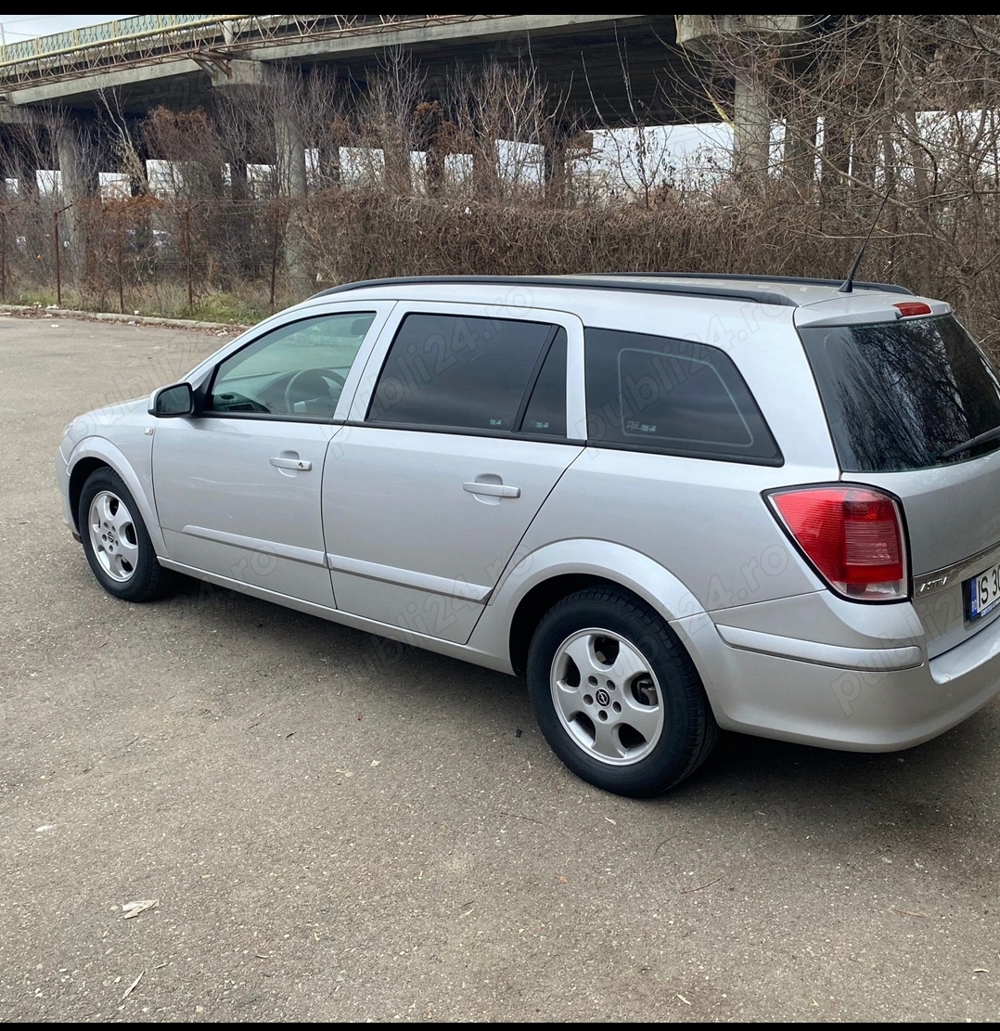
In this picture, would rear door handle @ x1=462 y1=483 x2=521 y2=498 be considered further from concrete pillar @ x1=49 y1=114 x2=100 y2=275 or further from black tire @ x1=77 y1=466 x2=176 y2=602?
concrete pillar @ x1=49 y1=114 x2=100 y2=275

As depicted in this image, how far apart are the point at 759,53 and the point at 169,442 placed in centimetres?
832

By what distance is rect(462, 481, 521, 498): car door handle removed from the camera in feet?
11.9

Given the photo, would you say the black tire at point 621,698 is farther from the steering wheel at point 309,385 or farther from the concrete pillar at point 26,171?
the concrete pillar at point 26,171

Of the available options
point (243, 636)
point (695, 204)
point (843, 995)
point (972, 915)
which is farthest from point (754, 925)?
point (695, 204)

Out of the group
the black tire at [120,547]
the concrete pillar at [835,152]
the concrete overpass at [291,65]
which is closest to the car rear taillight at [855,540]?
the black tire at [120,547]

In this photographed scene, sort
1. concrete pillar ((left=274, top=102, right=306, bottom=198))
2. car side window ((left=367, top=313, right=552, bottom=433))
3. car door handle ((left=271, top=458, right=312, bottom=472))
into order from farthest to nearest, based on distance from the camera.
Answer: concrete pillar ((left=274, top=102, right=306, bottom=198))
car door handle ((left=271, top=458, right=312, bottom=472))
car side window ((left=367, top=313, right=552, bottom=433))

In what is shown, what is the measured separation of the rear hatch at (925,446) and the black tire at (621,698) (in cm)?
77

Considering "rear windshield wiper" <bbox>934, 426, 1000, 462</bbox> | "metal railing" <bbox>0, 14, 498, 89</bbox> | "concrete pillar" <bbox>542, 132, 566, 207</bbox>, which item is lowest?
"rear windshield wiper" <bbox>934, 426, 1000, 462</bbox>

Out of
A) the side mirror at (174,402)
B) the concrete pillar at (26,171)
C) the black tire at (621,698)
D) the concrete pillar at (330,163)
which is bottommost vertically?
the black tire at (621,698)

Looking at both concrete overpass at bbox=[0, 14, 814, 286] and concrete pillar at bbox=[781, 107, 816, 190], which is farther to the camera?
concrete overpass at bbox=[0, 14, 814, 286]

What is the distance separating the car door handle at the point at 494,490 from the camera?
363 centimetres

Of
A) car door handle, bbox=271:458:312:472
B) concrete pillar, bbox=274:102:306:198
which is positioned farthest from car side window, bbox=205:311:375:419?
concrete pillar, bbox=274:102:306:198

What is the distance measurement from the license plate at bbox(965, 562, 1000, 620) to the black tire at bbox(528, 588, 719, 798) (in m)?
0.94

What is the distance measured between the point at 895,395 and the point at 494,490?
1394mm
